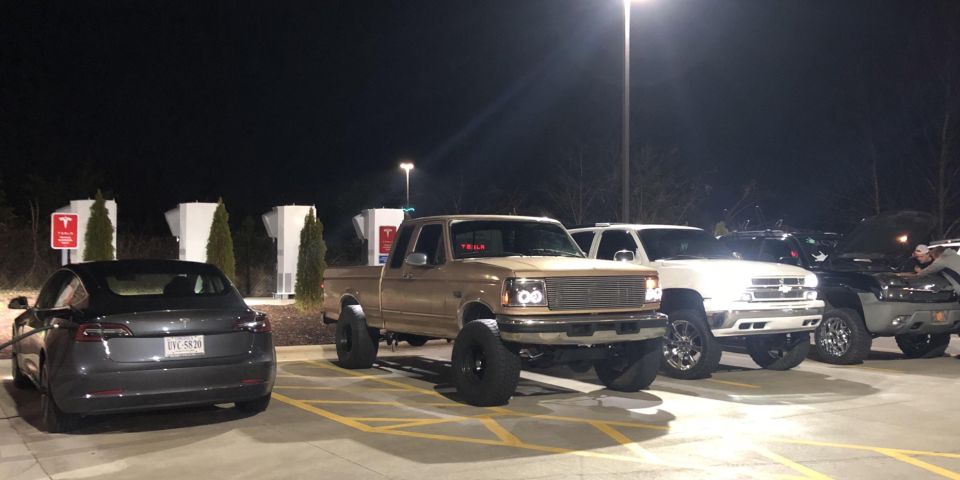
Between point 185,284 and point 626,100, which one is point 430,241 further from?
point 626,100

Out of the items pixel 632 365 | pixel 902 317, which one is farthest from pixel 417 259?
pixel 902 317

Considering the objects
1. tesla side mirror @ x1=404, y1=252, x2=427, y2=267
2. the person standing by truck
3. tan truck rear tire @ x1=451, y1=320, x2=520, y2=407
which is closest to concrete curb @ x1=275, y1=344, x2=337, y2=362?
tesla side mirror @ x1=404, y1=252, x2=427, y2=267

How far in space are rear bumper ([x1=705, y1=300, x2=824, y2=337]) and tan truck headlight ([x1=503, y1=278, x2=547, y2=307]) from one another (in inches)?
119

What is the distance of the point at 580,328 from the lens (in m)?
8.74

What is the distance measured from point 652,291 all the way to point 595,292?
2.79 ft

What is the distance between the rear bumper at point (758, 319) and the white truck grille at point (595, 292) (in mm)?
1829

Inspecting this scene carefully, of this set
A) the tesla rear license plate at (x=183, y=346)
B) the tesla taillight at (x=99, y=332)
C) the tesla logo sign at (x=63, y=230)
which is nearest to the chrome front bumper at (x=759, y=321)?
the tesla rear license plate at (x=183, y=346)

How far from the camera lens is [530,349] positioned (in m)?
9.00

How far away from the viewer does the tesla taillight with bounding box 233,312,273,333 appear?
798 cm

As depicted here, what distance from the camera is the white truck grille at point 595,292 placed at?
28.8 feet

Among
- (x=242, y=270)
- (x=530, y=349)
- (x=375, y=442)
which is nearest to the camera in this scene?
(x=375, y=442)

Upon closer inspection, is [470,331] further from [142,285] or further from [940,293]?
[142,285]

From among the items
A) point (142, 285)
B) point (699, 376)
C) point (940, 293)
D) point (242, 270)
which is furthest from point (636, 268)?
point (242, 270)

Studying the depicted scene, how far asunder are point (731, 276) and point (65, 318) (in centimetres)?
753
